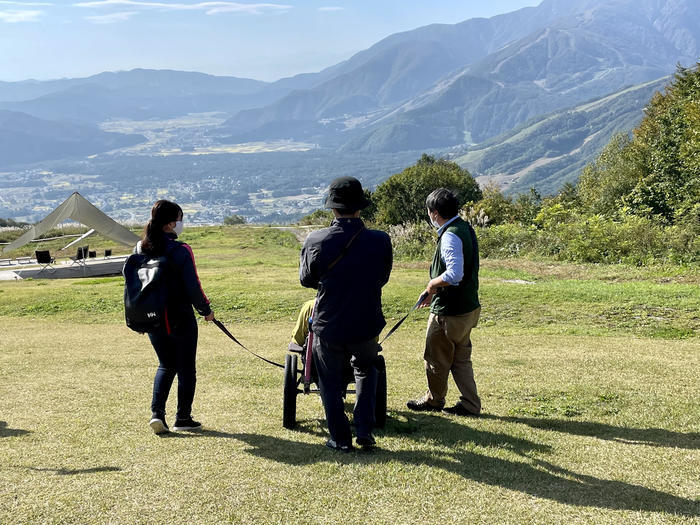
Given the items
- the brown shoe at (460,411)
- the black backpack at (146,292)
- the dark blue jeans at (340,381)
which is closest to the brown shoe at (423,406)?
the brown shoe at (460,411)

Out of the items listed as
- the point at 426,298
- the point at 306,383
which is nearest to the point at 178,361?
the point at 306,383

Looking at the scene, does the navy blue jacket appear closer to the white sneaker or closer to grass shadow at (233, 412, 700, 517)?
grass shadow at (233, 412, 700, 517)

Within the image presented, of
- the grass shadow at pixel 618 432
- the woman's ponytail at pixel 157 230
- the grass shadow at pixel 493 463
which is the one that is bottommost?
the grass shadow at pixel 618 432

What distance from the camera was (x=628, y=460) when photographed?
5.27 meters

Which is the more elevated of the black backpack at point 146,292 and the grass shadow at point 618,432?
the black backpack at point 146,292

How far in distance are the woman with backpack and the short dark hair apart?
2.60 m

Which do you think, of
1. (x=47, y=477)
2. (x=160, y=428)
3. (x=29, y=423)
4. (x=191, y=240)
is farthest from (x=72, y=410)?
(x=191, y=240)

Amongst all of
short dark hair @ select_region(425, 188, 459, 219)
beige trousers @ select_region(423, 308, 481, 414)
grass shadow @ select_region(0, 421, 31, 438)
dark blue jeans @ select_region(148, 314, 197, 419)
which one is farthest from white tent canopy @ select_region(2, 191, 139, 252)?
short dark hair @ select_region(425, 188, 459, 219)

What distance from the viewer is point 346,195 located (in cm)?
541

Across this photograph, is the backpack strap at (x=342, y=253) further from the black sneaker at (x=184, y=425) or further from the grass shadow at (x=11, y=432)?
the grass shadow at (x=11, y=432)

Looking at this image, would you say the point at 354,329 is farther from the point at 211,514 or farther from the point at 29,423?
the point at 29,423

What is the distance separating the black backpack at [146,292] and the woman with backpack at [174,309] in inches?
2.1

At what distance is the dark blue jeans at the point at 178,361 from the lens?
612 centimetres

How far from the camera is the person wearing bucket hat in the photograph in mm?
5367
